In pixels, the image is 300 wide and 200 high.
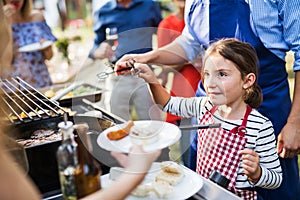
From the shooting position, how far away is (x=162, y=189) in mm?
1250

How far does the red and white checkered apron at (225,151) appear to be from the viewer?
148 centimetres

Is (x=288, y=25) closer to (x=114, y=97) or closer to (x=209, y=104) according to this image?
(x=209, y=104)

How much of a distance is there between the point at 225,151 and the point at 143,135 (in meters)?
0.46

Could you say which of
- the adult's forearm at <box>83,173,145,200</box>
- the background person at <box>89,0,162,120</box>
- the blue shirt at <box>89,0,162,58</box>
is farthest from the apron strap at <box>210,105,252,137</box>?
the blue shirt at <box>89,0,162,58</box>

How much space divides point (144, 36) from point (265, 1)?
0.47 m

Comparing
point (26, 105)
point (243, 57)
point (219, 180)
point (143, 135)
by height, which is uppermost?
point (243, 57)

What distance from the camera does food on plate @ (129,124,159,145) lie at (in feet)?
3.63

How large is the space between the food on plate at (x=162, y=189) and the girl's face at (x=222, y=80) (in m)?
0.37

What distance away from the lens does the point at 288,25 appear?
62.3 inches

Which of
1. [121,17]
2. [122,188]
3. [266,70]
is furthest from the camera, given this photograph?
[121,17]

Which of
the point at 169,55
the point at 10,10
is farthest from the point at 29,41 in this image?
A: the point at 169,55

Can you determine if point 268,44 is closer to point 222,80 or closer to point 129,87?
point 222,80

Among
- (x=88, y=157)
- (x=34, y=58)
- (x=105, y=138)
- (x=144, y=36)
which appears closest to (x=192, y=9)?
(x=144, y=36)

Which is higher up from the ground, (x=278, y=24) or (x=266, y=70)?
(x=278, y=24)
